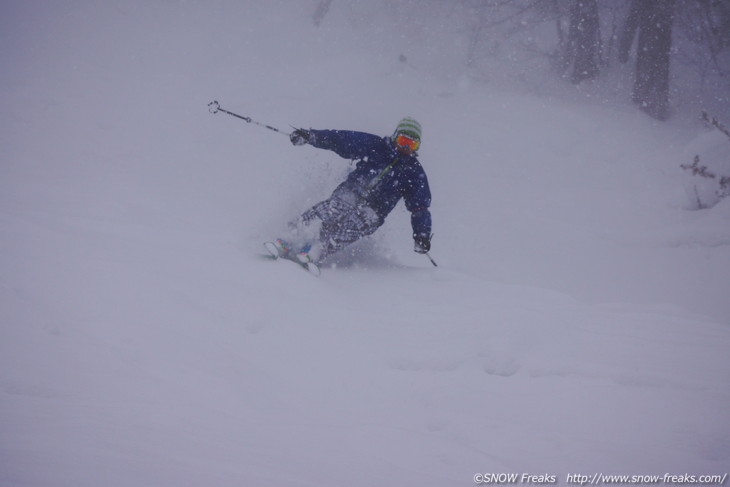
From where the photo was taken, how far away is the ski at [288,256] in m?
→ 3.86

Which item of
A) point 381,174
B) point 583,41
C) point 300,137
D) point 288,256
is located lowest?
point 288,256

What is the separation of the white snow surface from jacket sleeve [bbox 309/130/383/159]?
106 cm

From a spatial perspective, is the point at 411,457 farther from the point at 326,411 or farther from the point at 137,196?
the point at 137,196

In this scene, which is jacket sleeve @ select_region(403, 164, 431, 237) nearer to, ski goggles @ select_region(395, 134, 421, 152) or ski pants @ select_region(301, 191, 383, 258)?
ski goggles @ select_region(395, 134, 421, 152)

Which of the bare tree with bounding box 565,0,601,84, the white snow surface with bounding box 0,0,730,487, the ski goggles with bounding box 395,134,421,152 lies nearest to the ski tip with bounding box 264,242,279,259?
the white snow surface with bounding box 0,0,730,487

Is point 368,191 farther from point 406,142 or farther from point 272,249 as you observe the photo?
point 272,249

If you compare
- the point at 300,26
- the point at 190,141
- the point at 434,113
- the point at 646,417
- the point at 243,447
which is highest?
the point at 300,26

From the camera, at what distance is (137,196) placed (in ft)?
15.2

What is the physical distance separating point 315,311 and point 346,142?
85.7 inches

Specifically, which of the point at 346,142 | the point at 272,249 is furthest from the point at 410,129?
the point at 272,249

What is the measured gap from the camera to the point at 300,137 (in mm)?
4234

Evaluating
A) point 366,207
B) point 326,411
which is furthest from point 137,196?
point 326,411

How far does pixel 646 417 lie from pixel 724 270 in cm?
440

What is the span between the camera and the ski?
3861 millimetres
